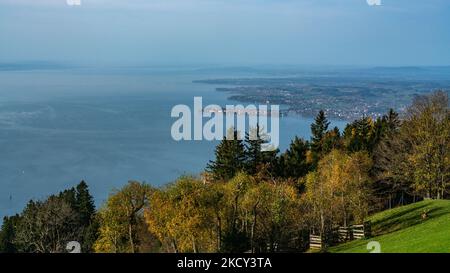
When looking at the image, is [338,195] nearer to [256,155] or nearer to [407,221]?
[407,221]

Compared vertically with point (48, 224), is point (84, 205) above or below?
above

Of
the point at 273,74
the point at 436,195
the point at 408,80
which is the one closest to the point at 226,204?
the point at 273,74

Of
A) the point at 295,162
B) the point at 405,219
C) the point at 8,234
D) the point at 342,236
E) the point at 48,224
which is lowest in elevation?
the point at 8,234

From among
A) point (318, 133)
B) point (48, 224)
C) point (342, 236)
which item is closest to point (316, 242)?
point (342, 236)

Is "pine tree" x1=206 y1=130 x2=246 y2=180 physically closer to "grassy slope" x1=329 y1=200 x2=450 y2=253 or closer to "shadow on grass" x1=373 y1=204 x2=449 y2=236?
"grassy slope" x1=329 y1=200 x2=450 y2=253

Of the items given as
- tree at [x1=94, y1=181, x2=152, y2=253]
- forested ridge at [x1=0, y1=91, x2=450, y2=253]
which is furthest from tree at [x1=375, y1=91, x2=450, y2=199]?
tree at [x1=94, y1=181, x2=152, y2=253]

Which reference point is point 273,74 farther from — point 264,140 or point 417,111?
point 264,140
